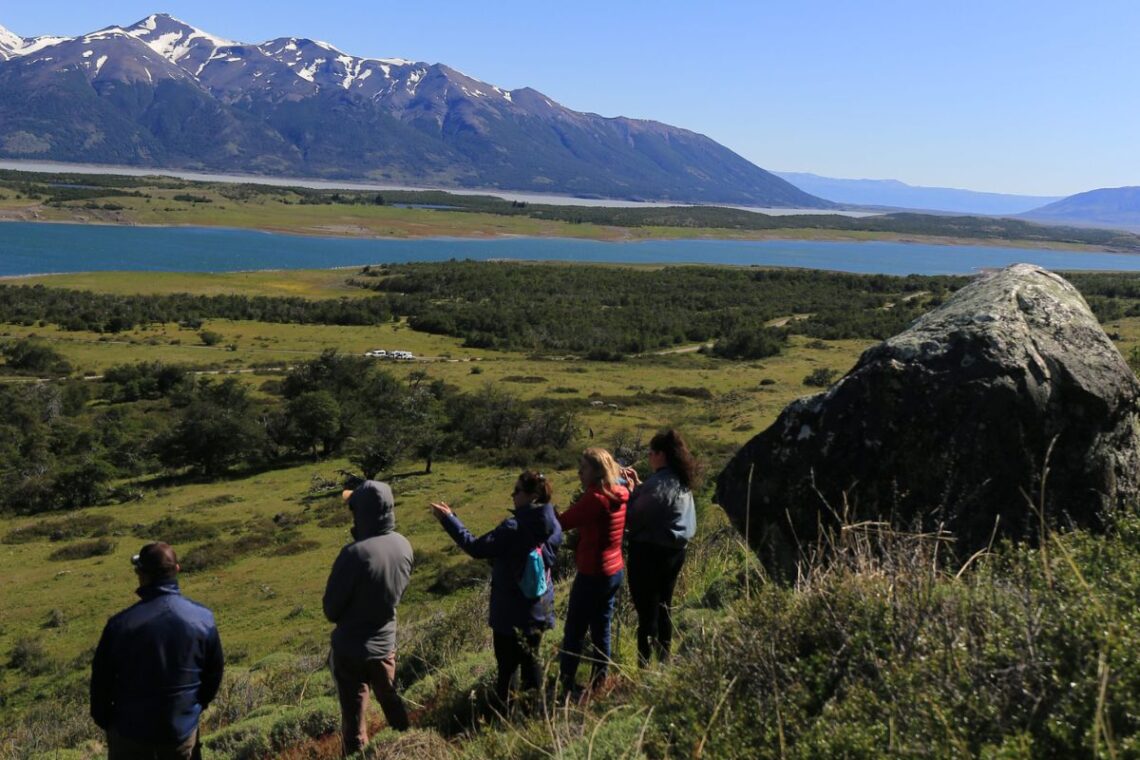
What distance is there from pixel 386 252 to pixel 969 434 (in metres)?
118

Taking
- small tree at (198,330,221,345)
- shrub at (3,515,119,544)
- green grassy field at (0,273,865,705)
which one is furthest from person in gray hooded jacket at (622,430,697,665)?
small tree at (198,330,221,345)

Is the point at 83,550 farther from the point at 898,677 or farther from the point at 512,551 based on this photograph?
the point at 898,677

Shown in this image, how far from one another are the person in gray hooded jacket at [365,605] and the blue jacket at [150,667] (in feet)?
2.49

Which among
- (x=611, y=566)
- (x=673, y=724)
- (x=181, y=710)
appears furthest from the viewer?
(x=611, y=566)

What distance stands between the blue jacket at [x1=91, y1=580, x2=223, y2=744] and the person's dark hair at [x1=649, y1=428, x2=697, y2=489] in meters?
2.75

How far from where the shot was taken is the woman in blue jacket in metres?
4.90

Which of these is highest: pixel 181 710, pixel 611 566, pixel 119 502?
pixel 611 566

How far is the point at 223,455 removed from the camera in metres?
29.8

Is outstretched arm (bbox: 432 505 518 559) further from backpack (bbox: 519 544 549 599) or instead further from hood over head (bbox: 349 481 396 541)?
hood over head (bbox: 349 481 396 541)

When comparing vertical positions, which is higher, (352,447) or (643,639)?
(643,639)

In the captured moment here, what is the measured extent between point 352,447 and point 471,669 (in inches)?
1044

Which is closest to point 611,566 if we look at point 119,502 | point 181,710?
point 181,710

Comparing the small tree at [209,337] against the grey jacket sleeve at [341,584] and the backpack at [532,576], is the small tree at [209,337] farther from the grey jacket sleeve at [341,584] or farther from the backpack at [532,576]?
the backpack at [532,576]

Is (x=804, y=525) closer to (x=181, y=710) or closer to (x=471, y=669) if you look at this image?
(x=471, y=669)
